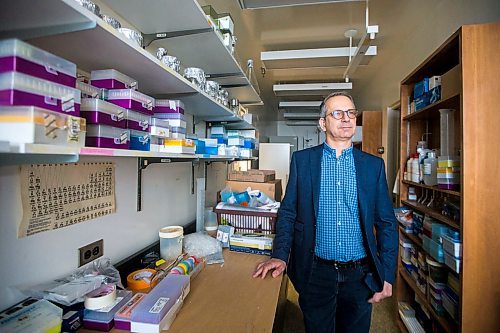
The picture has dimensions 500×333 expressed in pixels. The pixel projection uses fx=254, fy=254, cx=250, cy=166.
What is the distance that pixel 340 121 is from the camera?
4.21ft

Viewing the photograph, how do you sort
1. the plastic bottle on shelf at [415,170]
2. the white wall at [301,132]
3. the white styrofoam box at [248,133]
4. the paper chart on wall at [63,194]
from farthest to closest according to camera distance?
the white wall at [301,132] → the white styrofoam box at [248,133] → the plastic bottle on shelf at [415,170] → the paper chart on wall at [63,194]

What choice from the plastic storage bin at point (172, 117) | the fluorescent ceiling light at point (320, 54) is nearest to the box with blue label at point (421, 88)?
the fluorescent ceiling light at point (320, 54)

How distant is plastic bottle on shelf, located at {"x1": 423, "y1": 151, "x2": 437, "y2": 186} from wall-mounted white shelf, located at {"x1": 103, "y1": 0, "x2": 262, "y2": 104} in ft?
Result: 4.71

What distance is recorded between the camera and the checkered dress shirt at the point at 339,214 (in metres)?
1.27

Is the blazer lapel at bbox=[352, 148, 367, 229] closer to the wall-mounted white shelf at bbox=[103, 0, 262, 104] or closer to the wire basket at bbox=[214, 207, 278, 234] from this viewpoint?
the wire basket at bbox=[214, 207, 278, 234]

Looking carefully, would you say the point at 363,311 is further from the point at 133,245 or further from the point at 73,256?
the point at 73,256

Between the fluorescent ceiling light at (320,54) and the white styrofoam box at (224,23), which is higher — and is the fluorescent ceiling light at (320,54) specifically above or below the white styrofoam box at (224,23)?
above

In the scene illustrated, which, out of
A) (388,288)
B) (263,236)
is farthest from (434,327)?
(263,236)

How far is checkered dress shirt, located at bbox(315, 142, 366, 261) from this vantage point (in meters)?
1.27

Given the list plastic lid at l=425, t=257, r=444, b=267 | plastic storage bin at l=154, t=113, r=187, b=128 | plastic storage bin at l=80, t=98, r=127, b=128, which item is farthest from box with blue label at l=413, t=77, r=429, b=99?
plastic storage bin at l=80, t=98, r=127, b=128

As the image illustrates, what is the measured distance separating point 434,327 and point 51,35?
2.46 meters

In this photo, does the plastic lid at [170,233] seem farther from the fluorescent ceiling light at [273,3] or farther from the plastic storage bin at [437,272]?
the plastic storage bin at [437,272]

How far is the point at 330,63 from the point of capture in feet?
9.58

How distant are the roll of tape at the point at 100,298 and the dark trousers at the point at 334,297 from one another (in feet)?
2.95
